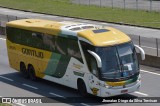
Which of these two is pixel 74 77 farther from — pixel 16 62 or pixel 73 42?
pixel 16 62

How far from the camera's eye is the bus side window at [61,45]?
909 inches

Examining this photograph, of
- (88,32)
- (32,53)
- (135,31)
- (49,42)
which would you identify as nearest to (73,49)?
(88,32)

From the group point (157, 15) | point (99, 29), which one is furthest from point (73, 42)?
point (157, 15)

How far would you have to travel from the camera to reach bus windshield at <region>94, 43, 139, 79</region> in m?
20.8

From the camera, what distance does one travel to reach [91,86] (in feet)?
69.8

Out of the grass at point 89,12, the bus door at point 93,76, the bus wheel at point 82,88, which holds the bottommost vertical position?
the grass at point 89,12

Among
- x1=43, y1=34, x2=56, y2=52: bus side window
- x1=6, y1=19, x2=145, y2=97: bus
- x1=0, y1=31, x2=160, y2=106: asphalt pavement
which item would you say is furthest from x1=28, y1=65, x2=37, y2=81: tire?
x1=43, y1=34, x2=56, y2=52: bus side window

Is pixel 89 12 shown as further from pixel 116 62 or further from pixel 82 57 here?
pixel 116 62

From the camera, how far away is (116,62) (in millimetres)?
20953

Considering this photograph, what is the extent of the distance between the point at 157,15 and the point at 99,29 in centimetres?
3268

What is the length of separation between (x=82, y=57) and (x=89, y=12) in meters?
37.7

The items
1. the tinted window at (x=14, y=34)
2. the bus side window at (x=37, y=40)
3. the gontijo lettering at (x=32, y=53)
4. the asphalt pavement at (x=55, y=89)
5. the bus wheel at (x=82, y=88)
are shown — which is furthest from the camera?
the tinted window at (x=14, y=34)

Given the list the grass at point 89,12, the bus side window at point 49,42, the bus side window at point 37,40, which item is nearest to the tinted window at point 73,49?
the bus side window at point 49,42

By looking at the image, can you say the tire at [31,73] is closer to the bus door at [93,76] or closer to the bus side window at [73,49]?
the bus side window at [73,49]
